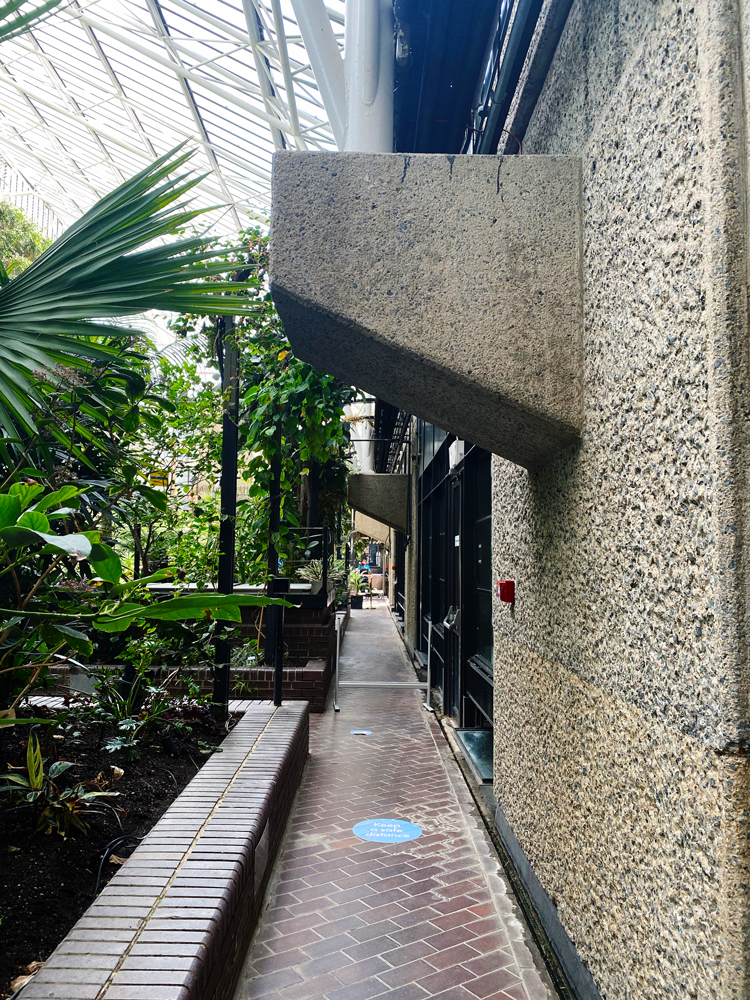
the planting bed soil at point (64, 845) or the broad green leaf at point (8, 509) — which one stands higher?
the broad green leaf at point (8, 509)

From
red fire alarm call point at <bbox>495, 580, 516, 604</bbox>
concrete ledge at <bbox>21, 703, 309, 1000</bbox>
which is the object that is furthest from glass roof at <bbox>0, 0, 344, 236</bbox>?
concrete ledge at <bbox>21, 703, 309, 1000</bbox>

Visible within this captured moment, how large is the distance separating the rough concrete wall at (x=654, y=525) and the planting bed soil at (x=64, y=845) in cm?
156

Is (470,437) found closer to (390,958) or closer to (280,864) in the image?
(390,958)

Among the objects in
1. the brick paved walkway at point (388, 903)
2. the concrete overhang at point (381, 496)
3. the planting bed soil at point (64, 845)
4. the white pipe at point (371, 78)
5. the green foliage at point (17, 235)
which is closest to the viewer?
the planting bed soil at point (64, 845)

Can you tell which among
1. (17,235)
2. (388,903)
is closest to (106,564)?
(388,903)

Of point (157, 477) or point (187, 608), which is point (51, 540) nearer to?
point (187, 608)

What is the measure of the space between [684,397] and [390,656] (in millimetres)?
10099

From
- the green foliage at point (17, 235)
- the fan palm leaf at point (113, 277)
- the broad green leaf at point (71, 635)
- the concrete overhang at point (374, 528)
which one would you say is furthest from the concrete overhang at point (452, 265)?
the concrete overhang at point (374, 528)

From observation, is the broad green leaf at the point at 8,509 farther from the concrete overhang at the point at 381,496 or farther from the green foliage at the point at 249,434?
the concrete overhang at the point at 381,496

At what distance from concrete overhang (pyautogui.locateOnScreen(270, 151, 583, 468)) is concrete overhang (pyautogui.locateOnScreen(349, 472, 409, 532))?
1167 centimetres

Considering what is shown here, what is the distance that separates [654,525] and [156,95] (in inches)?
802

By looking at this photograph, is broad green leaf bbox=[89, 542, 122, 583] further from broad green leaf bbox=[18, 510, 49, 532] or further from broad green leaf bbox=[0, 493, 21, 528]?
broad green leaf bbox=[0, 493, 21, 528]

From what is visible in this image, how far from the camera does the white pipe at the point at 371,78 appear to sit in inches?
129

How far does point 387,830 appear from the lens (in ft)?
12.4
